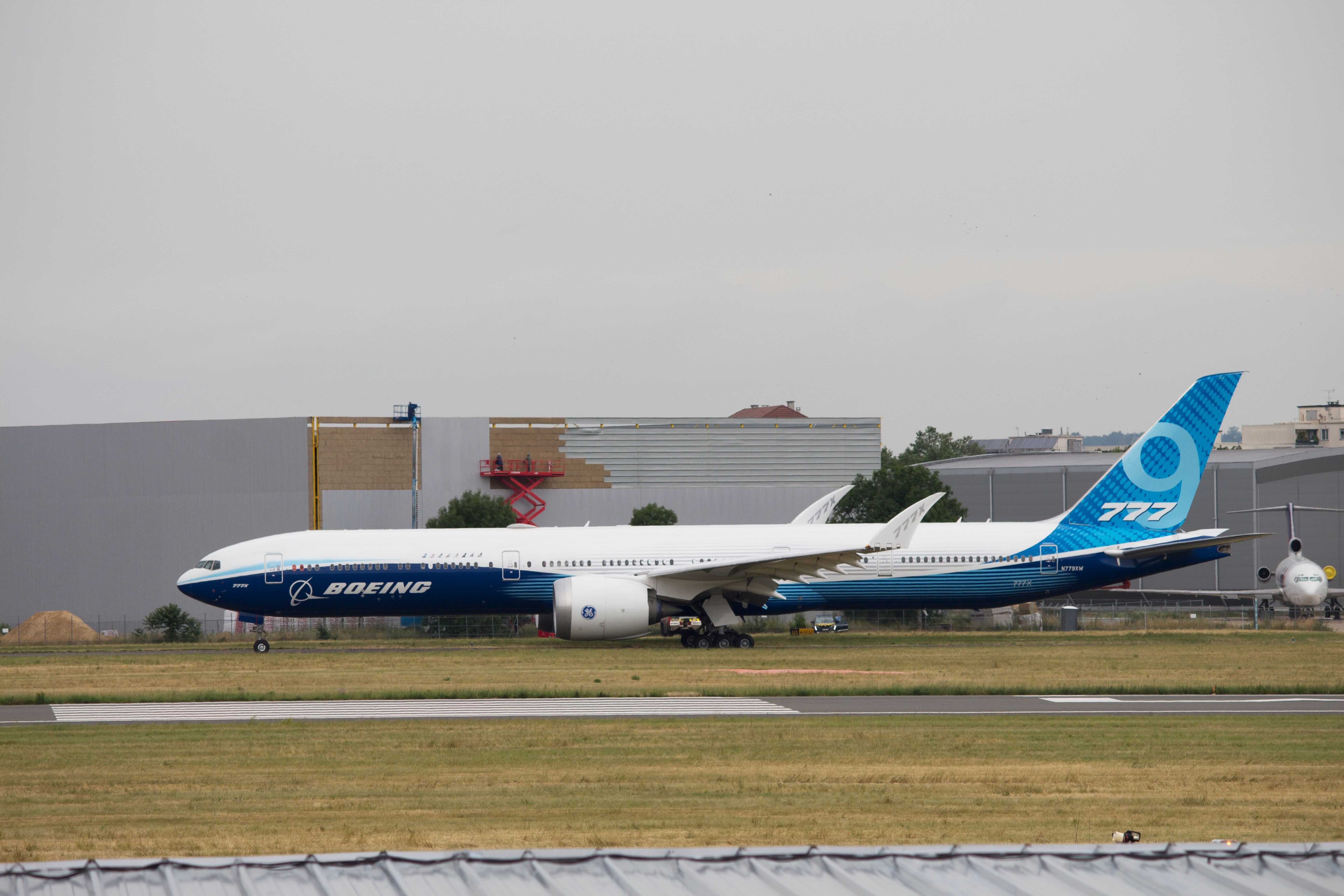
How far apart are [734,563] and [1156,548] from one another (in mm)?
12773

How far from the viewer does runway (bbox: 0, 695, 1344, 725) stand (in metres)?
20.4

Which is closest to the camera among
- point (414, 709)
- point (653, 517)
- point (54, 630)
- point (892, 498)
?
point (414, 709)

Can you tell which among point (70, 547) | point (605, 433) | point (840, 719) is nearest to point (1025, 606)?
point (605, 433)

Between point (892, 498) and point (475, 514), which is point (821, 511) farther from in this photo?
point (475, 514)

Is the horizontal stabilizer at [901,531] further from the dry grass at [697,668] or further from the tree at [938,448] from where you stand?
the tree at [938,448]

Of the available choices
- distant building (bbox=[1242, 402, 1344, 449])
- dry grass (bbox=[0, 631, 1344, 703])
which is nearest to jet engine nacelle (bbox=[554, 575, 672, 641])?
dry grass (bbox=[0, 631, 1344, 703])

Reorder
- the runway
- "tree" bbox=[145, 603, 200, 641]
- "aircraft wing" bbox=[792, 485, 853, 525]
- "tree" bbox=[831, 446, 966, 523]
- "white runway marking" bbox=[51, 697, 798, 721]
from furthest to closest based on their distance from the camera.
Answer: "tree" bbox=[831, 446, 966, 523] < "aircraft wing" bbox=[792, 485, 853, 525] < "tree" bbox=[145, 603, 200, 641] < "white runway marking" bbox=[51, 697, 798, 721] < the runway

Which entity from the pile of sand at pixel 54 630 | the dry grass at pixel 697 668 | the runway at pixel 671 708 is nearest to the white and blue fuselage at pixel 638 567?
the dry grass at pixel 697 668

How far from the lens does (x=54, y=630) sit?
47875 millimetres

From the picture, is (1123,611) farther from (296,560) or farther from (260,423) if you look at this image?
(260,423)

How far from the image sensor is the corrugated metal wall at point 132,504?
5766 centimetres

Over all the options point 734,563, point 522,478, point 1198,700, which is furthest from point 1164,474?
point 522,478

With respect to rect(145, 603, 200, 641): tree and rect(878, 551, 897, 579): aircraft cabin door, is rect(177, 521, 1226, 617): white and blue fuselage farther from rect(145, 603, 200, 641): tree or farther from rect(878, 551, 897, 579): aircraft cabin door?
rect(145, 603, 200, 641): tree

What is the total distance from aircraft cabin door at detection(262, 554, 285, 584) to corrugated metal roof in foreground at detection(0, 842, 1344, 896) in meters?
30.1
